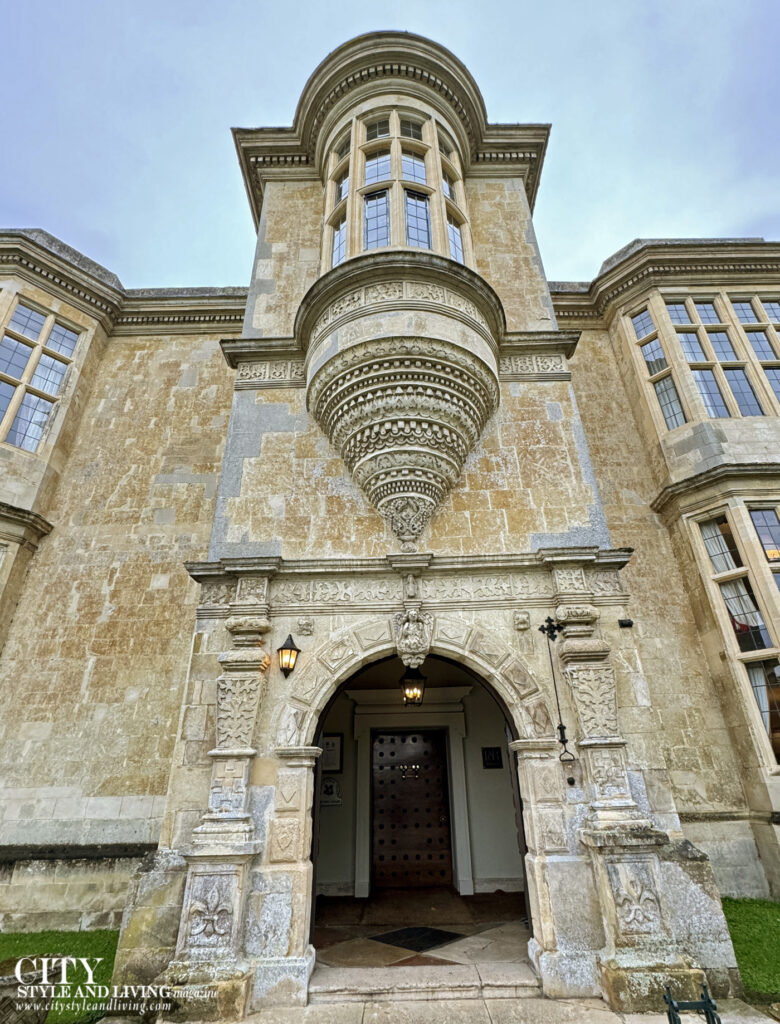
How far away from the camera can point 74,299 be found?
10773mm

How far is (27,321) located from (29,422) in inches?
86.8

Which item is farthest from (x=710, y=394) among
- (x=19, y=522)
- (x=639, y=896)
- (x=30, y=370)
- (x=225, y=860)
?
(x=30, y=370)

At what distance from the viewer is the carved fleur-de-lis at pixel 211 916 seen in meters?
4.60

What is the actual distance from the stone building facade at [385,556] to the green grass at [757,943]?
0.31 metres

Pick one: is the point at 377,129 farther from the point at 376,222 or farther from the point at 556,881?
the point at 556,881

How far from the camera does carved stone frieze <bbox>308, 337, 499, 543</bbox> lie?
21.0 feet

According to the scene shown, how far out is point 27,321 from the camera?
33.9 ft

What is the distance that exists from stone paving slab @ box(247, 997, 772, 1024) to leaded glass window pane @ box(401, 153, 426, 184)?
34.0 feet

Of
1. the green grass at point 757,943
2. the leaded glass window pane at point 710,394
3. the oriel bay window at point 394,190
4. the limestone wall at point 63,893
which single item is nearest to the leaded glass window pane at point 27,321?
the oriel bay window at point 394,190

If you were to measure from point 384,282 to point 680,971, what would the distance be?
307 inches

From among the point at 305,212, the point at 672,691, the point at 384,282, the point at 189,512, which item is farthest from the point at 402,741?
the point at 305,212

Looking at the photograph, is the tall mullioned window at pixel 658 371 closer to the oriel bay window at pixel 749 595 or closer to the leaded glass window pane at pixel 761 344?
the leaded glass window pane at pixel 761 344

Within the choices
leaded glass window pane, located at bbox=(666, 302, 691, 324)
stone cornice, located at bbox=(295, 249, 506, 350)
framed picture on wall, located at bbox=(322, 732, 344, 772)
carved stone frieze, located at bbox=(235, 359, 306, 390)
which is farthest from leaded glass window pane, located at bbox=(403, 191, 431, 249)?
framed picture on wall, located at bbox=(322, 732, 344, 772)

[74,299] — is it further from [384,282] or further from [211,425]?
[384,282]
